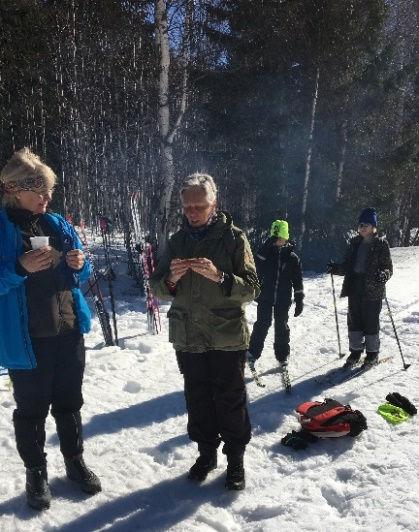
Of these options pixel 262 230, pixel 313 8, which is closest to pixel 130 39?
pixel 313 8

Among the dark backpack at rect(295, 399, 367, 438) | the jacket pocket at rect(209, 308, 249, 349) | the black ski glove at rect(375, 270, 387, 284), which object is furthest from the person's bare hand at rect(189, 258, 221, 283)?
the black ski glove at rect(375, 270, 387, 284)

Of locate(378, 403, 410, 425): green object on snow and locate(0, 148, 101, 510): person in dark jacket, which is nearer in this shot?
locate(0, 148, 101, 510): person in dark jacket

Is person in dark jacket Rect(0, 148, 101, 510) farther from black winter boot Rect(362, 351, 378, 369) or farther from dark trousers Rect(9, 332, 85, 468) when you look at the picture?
black winter boot Rect(362, 351, 378, 369)

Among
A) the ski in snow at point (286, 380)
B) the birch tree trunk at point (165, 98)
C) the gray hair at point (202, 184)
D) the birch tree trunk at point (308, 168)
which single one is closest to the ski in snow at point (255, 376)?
the ski in snow at point (286, 380)

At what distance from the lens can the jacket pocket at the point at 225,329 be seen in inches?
123

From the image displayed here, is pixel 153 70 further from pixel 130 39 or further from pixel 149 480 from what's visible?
pixel 149 480

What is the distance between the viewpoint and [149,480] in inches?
137

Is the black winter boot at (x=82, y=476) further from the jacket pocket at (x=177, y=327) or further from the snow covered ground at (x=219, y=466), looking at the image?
→ the jacket pocket at (x=177, y=327)

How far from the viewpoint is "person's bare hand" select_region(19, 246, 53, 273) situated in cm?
264

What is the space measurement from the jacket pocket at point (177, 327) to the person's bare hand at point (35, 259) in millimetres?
992

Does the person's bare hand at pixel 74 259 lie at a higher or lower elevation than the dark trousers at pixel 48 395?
higher

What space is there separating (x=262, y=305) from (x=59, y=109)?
31.8 ft

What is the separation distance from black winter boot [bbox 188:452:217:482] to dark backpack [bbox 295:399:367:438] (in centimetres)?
113

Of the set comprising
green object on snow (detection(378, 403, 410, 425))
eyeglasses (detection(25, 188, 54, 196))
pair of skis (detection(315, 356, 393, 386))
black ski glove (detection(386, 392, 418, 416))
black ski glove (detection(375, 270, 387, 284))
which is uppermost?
eyeglasses (detection(25, 188, 54, 196))
